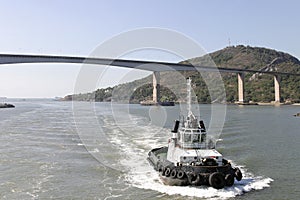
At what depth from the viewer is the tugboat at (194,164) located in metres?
16.0

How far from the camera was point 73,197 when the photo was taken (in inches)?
618

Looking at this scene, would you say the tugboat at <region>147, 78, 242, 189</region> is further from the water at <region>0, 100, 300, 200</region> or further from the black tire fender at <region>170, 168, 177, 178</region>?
the water at <region>0, 100, 300, 200</region>

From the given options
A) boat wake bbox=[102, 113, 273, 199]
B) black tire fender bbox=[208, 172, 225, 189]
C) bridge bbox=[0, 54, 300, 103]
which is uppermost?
bridge bbox=[0, 54, 300, 103]

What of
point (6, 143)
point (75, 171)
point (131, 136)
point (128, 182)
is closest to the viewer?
point (128, 182)

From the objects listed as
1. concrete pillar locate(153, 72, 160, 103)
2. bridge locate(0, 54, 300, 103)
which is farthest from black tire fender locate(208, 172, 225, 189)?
concrete pillar locate(153, 72, 160, 103)

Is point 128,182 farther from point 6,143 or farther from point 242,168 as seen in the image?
point 6,143

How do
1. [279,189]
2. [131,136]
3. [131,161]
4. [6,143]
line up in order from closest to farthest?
[279,189], [131,161], [6,143], [131,136]

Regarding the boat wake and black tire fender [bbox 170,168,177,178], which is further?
black tire fender [bbox 170,168,177,178]

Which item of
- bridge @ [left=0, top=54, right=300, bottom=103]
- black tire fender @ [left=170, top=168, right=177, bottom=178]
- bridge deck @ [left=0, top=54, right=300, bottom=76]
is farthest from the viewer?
bridge @ [left=0, top=54, right=300, bottom=103]

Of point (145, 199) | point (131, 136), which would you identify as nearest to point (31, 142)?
point (131, 136)

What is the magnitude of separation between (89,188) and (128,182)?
211 cm

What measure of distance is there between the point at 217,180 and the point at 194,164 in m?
1.39

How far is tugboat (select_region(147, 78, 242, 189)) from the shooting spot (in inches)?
631

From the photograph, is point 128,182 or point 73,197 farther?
point 128,182
